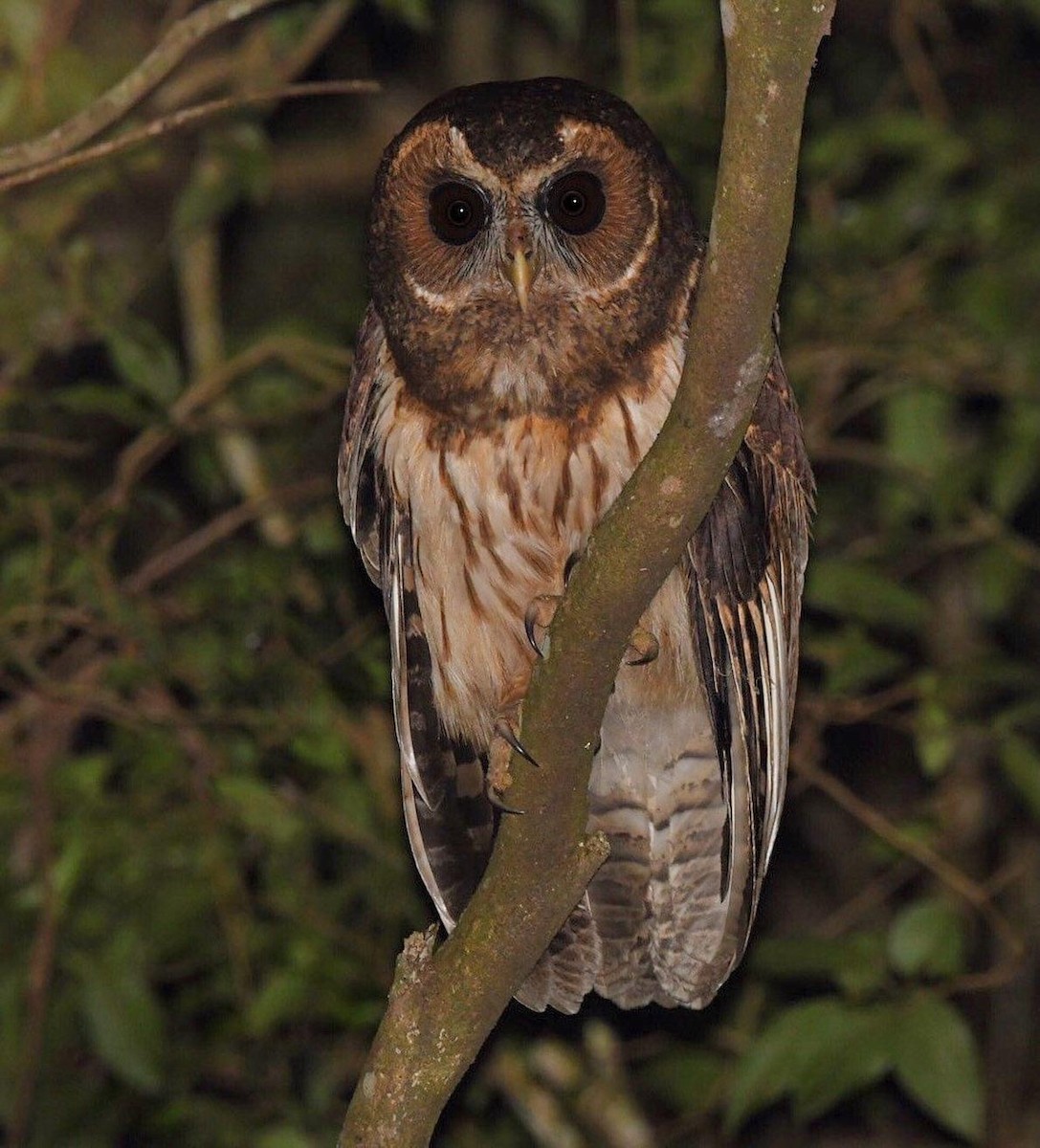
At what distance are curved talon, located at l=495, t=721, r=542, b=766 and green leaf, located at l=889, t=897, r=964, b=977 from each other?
102 cm

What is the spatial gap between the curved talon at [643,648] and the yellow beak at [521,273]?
488mm

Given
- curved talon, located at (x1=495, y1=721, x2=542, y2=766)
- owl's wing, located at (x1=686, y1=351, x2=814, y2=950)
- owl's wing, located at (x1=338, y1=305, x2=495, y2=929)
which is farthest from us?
owl's wing, located at (x1=338, y1=305, x2=495, y2=929)

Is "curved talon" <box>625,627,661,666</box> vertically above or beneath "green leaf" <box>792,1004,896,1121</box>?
above

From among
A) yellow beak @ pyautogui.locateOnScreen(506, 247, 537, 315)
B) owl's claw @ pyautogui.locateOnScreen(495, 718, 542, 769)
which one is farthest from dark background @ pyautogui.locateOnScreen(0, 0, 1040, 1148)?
yellow beak @ pyautogui.locateOnScreen(506, 247, 537, 315)

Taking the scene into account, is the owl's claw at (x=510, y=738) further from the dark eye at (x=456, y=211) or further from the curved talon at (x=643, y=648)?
the dark eye at (x=456, y=211)

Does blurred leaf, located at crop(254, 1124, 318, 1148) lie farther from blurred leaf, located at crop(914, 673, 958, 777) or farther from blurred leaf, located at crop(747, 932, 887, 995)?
blurred leaf, located at crop(914, 673, 958, 777)

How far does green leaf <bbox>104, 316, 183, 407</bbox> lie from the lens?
3451 millimetres

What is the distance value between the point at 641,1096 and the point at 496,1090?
71 centimetres

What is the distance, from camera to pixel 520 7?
509 centimetres

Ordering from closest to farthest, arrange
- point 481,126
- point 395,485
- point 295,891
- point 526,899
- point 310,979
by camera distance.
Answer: point 526,899
point 481,126
point 395,485
point 310,979
point 295,891

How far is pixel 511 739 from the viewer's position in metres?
2.54

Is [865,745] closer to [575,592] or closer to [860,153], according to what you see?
[860,153]

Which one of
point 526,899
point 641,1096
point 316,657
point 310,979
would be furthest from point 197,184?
point 641,1096

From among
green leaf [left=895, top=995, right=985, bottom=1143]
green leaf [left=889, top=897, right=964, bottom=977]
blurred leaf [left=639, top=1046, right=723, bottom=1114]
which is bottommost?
blurred leaf [left=639, top=1046, right=723, bottom=1114]
